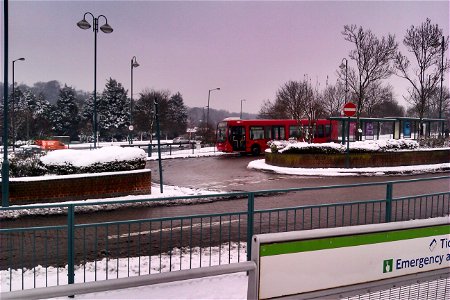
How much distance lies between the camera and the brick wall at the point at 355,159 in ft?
74.9

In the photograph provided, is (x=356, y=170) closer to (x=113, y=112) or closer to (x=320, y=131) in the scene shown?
(x=320, y=131)

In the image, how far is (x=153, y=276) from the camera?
3.55 metres

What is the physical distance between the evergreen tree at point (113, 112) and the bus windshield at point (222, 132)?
4538cm

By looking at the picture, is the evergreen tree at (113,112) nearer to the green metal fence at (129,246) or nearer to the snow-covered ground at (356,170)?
the snow-covered ground at (356,170)

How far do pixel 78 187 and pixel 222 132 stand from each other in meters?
23.4

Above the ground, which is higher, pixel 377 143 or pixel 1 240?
pixel 377 143

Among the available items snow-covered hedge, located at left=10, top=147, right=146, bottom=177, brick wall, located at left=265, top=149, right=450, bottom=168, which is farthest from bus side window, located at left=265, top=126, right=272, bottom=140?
snow-covered hedge, located at left=10, top=147, right=146, bottom=177

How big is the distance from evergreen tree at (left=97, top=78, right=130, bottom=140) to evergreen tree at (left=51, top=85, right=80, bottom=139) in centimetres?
457

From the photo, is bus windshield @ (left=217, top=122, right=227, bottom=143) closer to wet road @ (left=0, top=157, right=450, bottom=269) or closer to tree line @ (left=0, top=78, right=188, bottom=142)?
wet road @ (left=0, top=157, right=450, bottom=269)

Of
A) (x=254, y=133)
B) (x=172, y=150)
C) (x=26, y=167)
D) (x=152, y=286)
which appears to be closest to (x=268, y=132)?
(x=254, y=133)

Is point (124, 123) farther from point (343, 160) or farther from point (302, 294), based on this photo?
point (302, 294)

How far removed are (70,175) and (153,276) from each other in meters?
10.5

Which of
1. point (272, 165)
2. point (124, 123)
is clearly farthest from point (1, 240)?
point (124, 123)

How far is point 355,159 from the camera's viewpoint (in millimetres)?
22953
